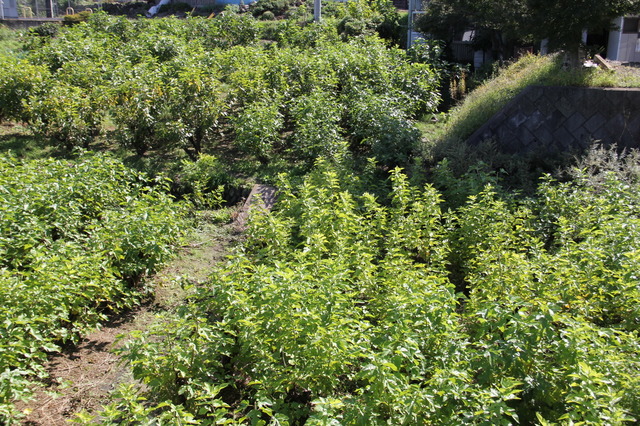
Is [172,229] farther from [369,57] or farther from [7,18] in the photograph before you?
[7,18]

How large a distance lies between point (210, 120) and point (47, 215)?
4.67 metres

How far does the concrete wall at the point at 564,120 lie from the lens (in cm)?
874

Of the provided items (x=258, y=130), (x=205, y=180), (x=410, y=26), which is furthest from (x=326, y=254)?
(x=410, y=26)

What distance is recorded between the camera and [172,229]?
5.96 metres

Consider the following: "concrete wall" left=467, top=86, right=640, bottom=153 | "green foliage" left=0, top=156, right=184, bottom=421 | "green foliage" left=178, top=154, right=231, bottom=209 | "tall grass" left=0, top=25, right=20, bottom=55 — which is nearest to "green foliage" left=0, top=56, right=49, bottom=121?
"green foliage" left=178, top=154, right=231, bottom=209

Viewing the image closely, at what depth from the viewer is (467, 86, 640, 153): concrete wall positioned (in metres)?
8.74

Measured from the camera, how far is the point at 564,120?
923 cm

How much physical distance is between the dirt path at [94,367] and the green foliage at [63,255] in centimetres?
16

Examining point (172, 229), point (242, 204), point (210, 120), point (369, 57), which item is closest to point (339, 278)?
point (172, 229)

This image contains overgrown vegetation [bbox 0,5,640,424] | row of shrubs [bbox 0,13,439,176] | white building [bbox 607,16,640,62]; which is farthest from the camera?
white building [bbox 607,16,640,62]

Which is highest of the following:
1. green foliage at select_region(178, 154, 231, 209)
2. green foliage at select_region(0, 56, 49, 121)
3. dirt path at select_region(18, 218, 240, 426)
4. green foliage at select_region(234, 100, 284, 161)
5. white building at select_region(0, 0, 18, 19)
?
white building at select_region(0, 0, 18, 19)

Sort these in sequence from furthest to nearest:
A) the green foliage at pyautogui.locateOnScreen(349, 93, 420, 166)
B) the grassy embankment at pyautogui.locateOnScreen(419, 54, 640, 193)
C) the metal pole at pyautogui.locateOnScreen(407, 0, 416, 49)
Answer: the metal pole at pyautogui.locateOnScreen(407, 0, 416, 49) → the green foliage at pyautogui.locateOnScreen(349, 93, 420, 166) → the grassy embankment at pyautogui.locateOnScreen(419, 54, 640, 193)

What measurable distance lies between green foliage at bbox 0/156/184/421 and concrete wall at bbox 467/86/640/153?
6.02 meters

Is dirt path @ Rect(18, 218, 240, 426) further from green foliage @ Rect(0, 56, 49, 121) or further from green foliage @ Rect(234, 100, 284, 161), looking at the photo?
green foliage @ Rect(0, 56, 49, 121)
